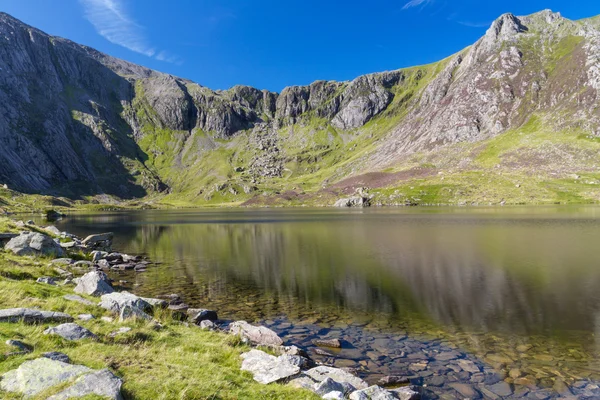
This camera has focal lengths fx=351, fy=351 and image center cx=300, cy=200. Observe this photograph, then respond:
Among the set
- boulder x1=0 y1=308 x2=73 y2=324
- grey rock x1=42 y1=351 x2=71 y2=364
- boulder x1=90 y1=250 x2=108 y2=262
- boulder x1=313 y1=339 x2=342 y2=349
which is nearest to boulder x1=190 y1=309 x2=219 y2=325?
boulder x1=313 y1=339 x2=342 y2=349

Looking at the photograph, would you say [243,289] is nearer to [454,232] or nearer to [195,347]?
[195,347]

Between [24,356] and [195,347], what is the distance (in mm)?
6058

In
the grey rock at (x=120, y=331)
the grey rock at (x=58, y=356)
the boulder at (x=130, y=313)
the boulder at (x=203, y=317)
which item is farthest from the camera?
the boulder at (x=203, y=317)

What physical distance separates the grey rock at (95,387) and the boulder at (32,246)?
3338 centimetres

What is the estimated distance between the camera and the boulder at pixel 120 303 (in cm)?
1792

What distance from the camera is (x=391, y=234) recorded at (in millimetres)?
73562

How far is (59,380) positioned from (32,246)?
35227 millimetres

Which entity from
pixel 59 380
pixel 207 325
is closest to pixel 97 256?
pixel 207 325

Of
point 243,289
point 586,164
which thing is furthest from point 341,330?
point 586,164

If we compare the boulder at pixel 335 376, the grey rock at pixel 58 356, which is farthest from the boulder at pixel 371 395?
the grey rock at pixel 58 356

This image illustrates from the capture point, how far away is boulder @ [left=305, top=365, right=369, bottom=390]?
43.7ft

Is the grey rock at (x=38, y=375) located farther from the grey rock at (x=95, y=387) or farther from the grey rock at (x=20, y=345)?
the grey rock at (x=20, y=345)

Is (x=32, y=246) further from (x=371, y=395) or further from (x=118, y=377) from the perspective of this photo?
(x=371, y=395)

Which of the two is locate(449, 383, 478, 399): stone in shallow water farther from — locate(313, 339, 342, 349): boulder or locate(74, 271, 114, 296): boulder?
locate(74, 271, 114, 296): boulder
